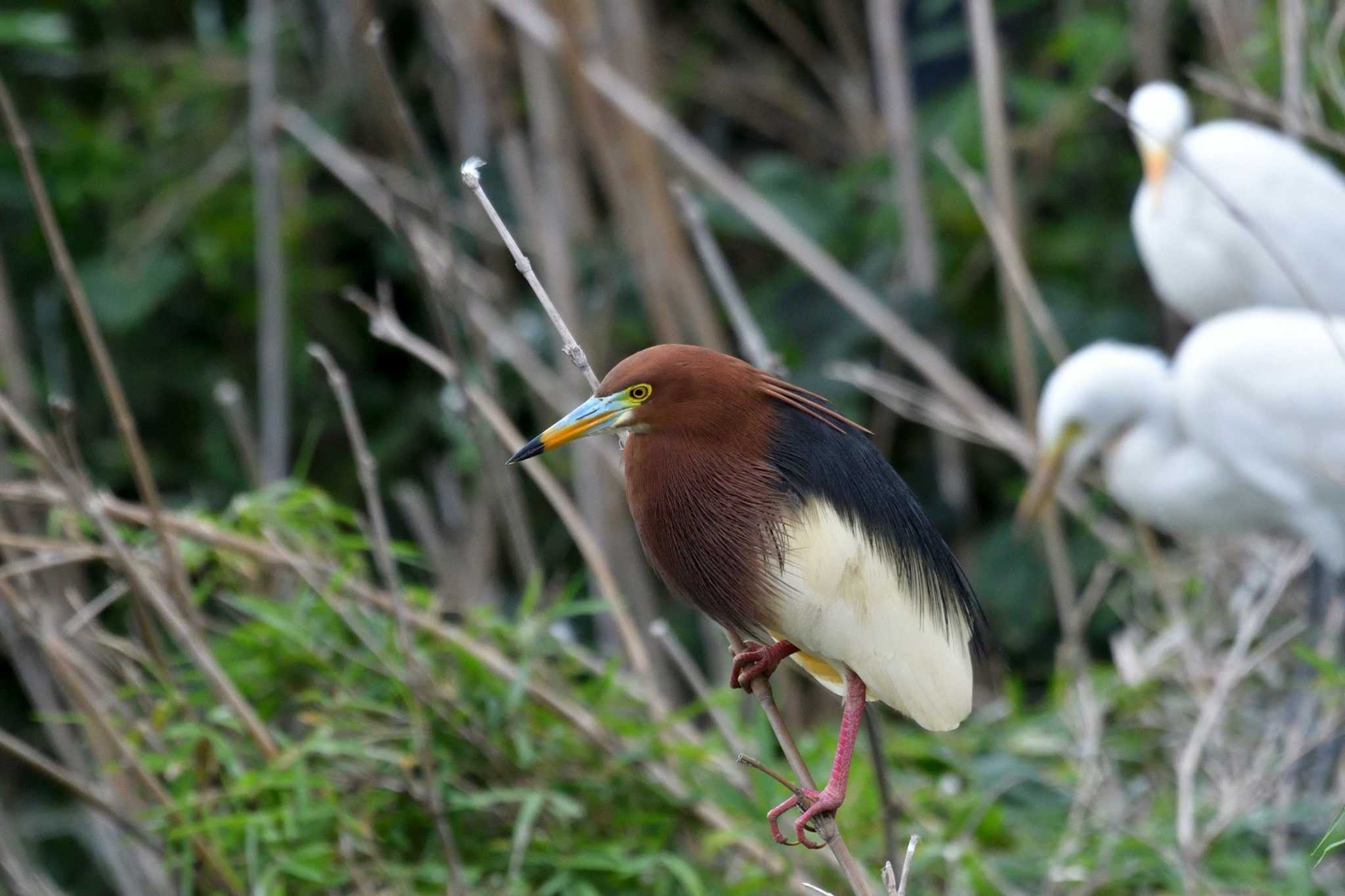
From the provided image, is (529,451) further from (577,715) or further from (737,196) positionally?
(737,196)

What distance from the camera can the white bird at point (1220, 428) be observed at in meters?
2.60

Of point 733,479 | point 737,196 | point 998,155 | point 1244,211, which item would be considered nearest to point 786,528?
point 733,479

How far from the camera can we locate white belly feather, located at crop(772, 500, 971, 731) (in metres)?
1.06

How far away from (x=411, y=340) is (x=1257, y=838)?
156 cm

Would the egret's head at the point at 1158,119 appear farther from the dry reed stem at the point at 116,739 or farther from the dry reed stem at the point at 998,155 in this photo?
the dry reed stem at the point at 116,739

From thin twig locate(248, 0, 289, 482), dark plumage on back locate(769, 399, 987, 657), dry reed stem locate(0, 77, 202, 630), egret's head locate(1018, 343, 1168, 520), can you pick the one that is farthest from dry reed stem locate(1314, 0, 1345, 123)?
thin twig locate(248, 0, 289, 482)

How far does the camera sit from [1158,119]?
2740mm

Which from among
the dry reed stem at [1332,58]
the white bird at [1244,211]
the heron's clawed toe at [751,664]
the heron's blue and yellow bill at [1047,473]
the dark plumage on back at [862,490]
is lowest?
the heron's blue and yellow bill at [1047,473]

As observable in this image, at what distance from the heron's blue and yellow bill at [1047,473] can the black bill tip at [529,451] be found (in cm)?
188

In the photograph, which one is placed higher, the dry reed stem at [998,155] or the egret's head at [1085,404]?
the dry reed stem at [998,155]

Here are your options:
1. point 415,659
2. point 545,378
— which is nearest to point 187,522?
point 415,659

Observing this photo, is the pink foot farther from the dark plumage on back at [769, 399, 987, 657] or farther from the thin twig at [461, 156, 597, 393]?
the thin twig at [461, 156, 597, 393]

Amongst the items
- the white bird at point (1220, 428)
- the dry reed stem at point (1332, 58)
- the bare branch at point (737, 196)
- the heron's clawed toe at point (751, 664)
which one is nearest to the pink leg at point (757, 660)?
the heron's clawed toe at point (751, 664)

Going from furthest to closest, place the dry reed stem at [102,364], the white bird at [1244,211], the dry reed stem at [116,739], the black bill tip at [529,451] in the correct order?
the white bird at [1244,211]
the dry reed stem at [116,739]
the dry reed stem at [102,364]
the black bill tip at [529,451]
